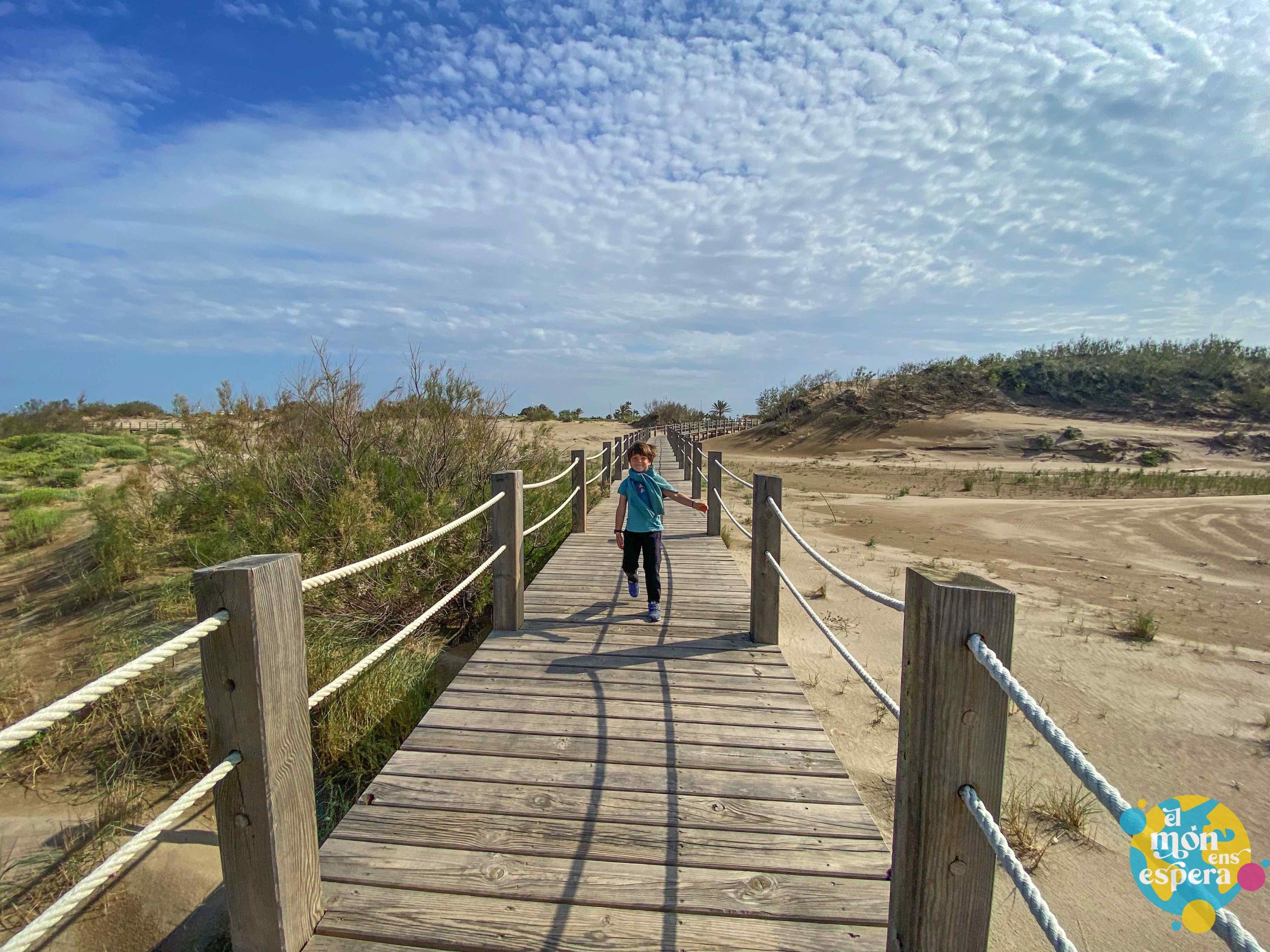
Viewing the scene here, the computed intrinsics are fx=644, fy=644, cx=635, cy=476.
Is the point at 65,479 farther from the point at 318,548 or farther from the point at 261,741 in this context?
the point at 261,741

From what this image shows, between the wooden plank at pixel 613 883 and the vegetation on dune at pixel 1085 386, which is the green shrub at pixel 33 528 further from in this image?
the vegetation on dune at pixel 1085 386

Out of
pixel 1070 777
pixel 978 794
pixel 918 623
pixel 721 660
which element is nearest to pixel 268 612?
pixel 918 623

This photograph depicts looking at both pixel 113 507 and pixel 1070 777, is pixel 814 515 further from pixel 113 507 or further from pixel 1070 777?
pixel 113 507

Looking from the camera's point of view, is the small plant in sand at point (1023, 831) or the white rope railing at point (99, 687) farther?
the small plant in sand at point (1023, 831)

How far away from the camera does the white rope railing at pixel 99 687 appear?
3.76 ft

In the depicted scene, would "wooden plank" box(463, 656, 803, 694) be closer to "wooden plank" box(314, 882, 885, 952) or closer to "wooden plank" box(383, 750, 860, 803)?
"wooden plank" box(383, 750, 860, 803)

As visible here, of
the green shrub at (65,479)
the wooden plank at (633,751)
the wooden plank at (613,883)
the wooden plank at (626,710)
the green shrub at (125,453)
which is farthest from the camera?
the green shrub at (125,453)

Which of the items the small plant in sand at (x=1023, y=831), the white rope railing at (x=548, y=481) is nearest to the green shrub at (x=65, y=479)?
the white rope railing at (x=548, y=481)

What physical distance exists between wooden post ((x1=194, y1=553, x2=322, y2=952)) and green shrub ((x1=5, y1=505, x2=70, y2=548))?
411 inches

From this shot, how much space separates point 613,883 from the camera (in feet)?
7.25

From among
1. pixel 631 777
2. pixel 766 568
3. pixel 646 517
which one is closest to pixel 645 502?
pixel 646 517

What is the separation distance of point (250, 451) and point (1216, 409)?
33.6 m

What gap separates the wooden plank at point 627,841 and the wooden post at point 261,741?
56 cm

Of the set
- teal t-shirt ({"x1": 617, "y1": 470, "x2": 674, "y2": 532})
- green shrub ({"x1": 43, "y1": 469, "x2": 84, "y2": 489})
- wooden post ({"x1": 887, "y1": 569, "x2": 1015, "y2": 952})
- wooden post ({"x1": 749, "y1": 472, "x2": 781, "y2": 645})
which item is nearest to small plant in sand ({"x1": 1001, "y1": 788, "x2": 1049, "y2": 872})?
wooden post ({"x1": 749, "y1": 472, "x2": 781, "y2": 645})
